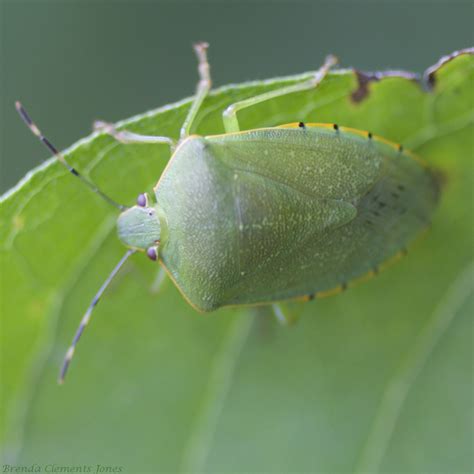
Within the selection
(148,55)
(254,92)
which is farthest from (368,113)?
(148,55)

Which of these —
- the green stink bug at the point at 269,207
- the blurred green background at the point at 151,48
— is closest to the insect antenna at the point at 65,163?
the green stink bug at the point at 269,207

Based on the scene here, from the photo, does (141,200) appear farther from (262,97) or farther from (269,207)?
(262,97)

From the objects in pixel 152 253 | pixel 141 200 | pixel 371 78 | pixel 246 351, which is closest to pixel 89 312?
pixel 152 253

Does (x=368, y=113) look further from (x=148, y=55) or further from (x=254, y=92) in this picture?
(x=148, y=55)

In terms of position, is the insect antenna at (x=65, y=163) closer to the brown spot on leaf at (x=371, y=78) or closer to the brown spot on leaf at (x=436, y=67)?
the brown spot on leaf at (x=371, y=78)

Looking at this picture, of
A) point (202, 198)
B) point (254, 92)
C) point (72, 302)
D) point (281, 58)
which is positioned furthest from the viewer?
point (281, 58)
